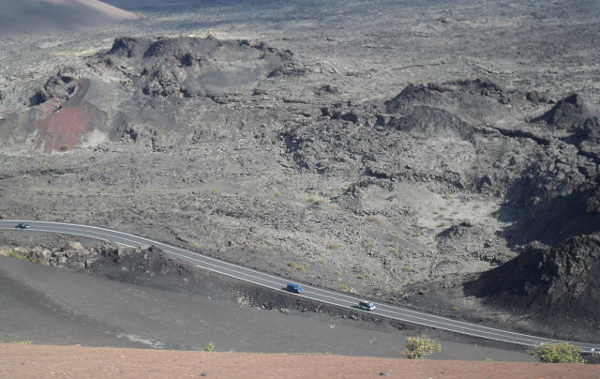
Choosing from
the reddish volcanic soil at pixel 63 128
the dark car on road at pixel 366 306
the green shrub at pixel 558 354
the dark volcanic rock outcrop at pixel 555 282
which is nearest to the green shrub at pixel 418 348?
the green shrub at pixel 558 354

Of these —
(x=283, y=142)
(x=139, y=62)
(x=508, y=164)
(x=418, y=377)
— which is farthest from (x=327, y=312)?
(x=139, y=62)

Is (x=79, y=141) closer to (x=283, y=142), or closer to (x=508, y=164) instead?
(x=283, y=142)

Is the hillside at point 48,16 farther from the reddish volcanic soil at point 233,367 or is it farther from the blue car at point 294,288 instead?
the reddish volcanic soil at point 233,367

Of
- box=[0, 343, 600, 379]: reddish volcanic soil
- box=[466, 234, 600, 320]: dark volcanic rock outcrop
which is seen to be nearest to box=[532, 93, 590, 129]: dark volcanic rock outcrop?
box=[466, 234, 600, 320]: dark volcanic rock outcrop

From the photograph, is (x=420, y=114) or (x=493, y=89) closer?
(x=420, y=114)

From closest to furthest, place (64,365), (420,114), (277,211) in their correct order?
1. (64,365)
2. (277,211)
3. (420,114)

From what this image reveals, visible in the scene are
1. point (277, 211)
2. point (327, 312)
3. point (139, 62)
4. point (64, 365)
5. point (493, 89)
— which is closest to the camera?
point (64, 365)

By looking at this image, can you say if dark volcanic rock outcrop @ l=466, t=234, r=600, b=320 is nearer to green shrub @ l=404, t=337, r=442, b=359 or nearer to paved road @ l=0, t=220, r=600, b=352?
paved road @ l=0, t=220, r=600, b=352

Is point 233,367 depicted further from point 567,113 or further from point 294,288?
point 567,113
